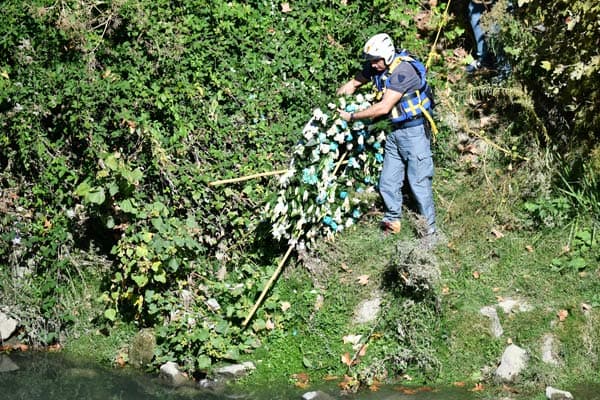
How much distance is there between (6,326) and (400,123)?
4.08m

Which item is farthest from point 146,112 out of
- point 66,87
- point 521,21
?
point 521,21

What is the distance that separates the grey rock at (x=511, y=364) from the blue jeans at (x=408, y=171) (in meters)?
1.53

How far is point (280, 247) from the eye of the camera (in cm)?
870

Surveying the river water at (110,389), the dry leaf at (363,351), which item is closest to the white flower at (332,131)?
the dry leaf at (363,351)

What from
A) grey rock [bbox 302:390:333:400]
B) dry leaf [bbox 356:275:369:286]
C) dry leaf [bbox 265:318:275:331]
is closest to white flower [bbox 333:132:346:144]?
dry leaf [bbox 356:275:369:286]

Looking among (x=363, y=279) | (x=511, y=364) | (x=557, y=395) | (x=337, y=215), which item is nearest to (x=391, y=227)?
Answer: (x=337, y=215)

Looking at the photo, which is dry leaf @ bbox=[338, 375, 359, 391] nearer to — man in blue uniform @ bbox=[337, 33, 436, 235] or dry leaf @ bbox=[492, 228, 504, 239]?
man in blue uniform @ bbox=[337, 33, 436, 235]

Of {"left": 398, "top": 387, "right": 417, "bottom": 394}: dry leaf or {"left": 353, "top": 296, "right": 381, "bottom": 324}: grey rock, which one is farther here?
{"left": 353, "top": 296, "right": 381, "bottom": 324}: grey rock

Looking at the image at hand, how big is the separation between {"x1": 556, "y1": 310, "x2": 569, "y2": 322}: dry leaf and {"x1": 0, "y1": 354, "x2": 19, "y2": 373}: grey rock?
4725mm

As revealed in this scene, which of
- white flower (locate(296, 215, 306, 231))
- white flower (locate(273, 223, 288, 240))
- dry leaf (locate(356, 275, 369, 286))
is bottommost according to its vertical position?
dry leaf (locate(356, 275, 369, 286))

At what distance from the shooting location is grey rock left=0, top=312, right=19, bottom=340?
8469 mm

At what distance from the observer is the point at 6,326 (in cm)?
849

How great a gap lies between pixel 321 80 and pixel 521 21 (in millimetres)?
2077

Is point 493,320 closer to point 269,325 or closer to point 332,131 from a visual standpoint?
point 269,325
